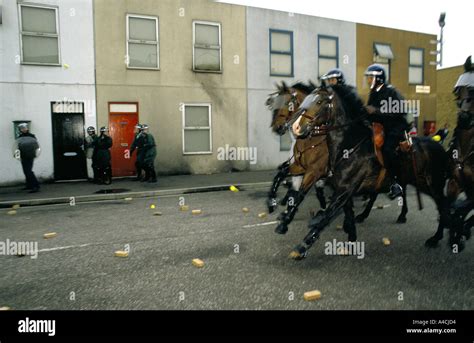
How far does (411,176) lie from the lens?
650 centimetres

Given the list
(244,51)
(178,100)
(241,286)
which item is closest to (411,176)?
(241,286)

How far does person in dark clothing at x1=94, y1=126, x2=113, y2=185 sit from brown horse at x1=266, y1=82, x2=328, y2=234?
6.69m

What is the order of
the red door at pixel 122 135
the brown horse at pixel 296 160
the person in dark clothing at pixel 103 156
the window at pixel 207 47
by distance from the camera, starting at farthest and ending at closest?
1. the window at pixel 207 47
2. the red door at pixel 122 135
3. the person in dark clothing at pixel 103 156
4. the brown horse at pixel 296 160

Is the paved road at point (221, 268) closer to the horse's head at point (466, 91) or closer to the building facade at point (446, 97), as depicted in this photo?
the horse's head at point (466, 91)

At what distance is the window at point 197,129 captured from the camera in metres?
17.4

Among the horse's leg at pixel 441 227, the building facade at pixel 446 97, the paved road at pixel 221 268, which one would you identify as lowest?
the paved road at pixel 221 268

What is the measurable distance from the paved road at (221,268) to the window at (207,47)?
10.8m

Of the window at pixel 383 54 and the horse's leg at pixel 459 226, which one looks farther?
the window at pixel 383 54

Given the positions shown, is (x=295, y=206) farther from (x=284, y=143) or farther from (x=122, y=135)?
(x=284, y=143)

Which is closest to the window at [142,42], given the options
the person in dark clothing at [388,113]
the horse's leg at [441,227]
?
the person in dark clothing at [388,113]

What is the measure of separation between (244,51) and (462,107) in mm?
13359

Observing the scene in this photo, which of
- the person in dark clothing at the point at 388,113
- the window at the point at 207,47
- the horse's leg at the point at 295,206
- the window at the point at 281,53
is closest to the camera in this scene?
the person in dark clothing at the point at 388,113

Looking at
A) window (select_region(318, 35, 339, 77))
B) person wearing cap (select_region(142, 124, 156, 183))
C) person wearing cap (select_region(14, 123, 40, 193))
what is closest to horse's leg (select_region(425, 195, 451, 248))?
person wearing cap (select_region(142, 124, 156, 183))

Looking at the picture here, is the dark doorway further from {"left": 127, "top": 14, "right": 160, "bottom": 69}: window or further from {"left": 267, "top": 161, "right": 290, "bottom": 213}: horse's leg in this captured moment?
{"left": 267, "top": 161, "right": 290, "bottom": 213}: horse's leg
